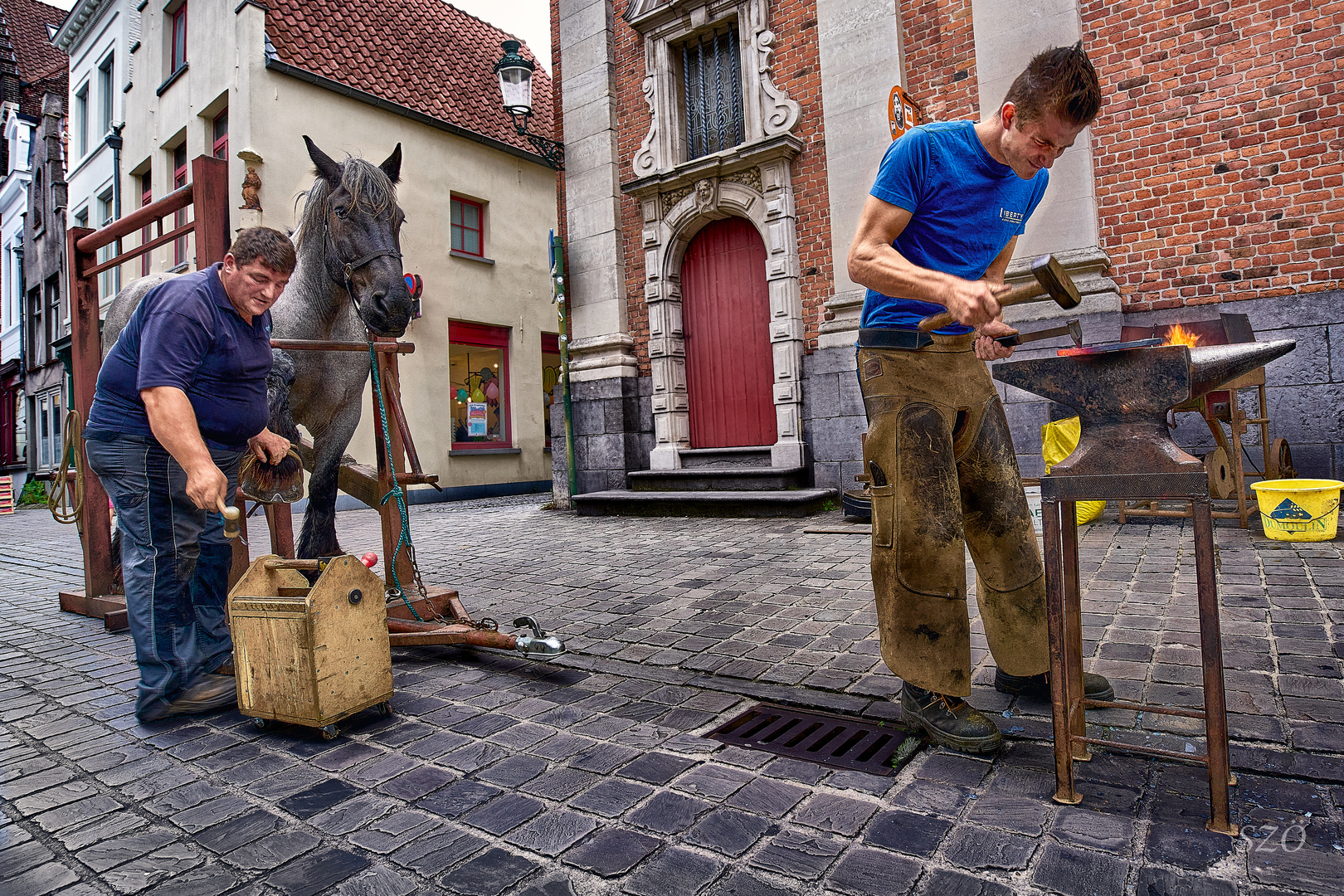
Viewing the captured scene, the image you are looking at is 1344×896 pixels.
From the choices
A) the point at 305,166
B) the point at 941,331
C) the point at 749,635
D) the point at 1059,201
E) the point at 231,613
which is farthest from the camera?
the point at 305,166

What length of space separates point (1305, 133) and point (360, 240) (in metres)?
7.87

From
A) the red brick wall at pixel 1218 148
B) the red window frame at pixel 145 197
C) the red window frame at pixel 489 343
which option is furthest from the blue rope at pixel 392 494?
the red window frame at pixel 145 197

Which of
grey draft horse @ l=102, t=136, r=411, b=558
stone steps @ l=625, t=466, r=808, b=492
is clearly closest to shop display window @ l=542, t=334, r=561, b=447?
stone steps @ l=625, t=466, r=808, b=492

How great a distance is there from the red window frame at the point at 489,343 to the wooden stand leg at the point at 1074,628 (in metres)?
13.1

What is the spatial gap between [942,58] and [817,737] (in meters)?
8.08

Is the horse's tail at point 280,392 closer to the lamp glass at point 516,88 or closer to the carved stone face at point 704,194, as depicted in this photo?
the carved stone face at point 704,194

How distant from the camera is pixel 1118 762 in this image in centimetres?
222

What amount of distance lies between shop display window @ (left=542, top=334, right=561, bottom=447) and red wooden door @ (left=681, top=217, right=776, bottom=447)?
663cm

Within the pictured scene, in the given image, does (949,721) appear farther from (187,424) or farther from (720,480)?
(720,480)

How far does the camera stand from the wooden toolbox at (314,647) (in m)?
2.67

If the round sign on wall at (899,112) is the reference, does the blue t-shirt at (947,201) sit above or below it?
below

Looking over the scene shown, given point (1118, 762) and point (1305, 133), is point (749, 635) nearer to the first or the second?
point (1118, 762)

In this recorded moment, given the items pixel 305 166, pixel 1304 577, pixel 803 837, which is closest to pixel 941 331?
pixel 803 837

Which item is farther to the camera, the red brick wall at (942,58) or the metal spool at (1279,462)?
the red brick wall at (942,58)
